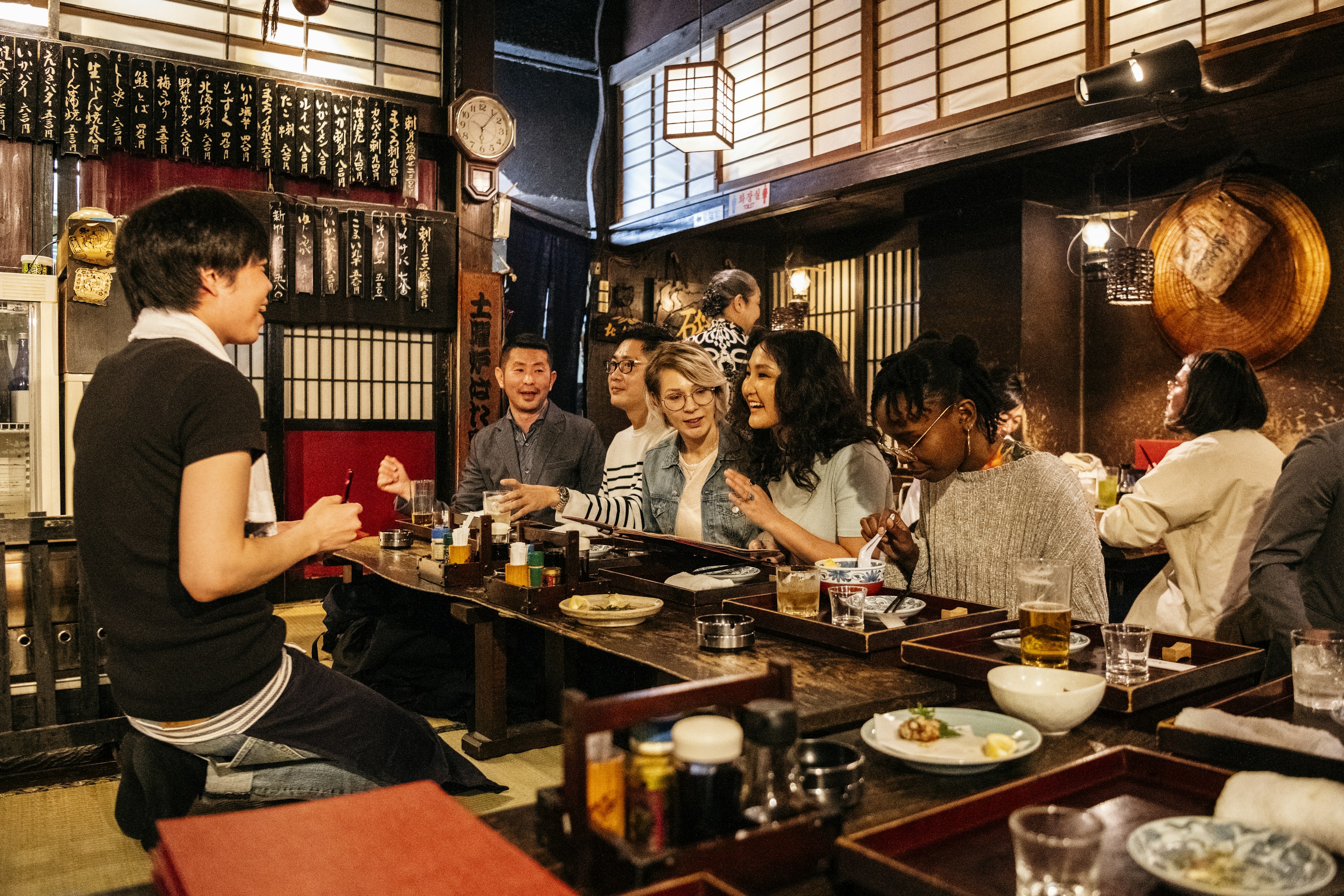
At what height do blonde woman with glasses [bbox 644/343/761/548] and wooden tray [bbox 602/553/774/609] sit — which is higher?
blonde woman with glasses [bbox 644/343/761/548]

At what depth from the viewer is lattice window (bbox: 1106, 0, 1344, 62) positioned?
173 inches

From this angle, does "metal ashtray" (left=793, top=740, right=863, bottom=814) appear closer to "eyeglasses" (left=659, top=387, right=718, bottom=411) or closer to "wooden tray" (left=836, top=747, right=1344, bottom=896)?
"wooden tray" (left=836, top=747, right=1344, bottom=896)

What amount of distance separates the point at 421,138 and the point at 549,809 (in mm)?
6937

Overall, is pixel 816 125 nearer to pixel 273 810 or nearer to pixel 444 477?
pixel 444 477

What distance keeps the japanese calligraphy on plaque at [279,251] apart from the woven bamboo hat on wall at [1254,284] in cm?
584

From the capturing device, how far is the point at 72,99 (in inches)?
227

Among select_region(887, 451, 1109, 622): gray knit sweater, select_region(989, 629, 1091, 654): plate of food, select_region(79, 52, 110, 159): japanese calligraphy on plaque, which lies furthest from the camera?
select_region(79, 52, 110, 159): japanese calligraphy on plaque

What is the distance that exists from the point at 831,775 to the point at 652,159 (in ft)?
26.0

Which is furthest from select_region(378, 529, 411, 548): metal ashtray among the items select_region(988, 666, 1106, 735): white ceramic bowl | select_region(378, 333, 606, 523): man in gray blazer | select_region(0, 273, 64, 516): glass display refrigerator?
select_region(988, 666, 1106, 735): white ceramic bowl

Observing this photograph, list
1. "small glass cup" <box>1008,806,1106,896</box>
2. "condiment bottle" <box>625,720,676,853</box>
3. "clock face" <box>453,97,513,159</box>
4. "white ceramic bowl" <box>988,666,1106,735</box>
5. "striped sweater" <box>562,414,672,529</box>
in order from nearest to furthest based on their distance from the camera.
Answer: "small glass cup" <box>1008,806,1106,896</box> → "condiment bottle" <box>625,720,676,853</box> → "white ceramic bowl" <box>988,666,1106,735</box> → "striped sweater" <box>562,414,672,529</box> → "clock face" <box>453,97,513,159</box>

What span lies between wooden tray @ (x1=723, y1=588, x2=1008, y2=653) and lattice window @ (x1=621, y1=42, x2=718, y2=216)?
5.99 meters

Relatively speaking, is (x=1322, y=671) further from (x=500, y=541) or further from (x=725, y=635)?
(x=500, y=541)

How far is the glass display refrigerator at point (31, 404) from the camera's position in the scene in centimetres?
455

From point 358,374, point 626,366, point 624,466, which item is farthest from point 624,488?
point 358,374
